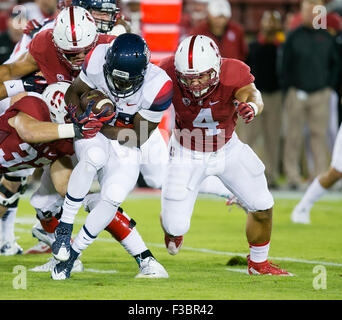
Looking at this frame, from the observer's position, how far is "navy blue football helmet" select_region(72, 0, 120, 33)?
20.6ft

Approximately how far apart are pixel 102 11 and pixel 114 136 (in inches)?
48.3

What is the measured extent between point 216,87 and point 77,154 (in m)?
1.00

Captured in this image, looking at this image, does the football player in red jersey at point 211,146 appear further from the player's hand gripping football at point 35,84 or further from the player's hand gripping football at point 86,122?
the player's hand gripping football at point 35,84

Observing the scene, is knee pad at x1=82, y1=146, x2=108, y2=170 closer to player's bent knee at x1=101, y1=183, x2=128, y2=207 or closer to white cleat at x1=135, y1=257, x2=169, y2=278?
player's bent knee at x1=101, y1=183, x2=128, y2=207

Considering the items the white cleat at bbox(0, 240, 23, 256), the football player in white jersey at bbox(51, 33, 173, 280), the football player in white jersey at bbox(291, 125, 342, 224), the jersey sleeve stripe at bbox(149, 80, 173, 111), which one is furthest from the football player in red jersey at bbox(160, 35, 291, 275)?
the football player in white jersey at bbox(291, 125, 342, 224)

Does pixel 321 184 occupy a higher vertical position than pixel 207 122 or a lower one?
lower

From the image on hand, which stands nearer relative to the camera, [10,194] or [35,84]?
[35,84]

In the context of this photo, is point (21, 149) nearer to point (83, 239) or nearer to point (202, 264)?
point (83, 239)

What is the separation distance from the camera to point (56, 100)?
5.58 m

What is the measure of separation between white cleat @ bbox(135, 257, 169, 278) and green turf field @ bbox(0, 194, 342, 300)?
0.23 ft

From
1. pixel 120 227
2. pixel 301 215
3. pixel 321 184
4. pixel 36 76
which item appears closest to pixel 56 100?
pixel 36 76
